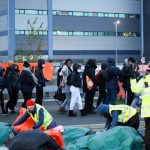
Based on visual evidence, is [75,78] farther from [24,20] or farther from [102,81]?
[24,20]

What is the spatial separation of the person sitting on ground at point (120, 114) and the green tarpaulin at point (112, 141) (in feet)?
1.75

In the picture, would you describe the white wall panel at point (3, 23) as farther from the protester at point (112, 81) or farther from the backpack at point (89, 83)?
the protester at point (112, 81)

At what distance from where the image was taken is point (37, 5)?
192ft

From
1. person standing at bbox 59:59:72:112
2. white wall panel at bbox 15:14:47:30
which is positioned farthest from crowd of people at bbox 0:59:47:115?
white wall panel at bbox 15:14:47:30

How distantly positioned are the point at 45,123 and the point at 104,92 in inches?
214

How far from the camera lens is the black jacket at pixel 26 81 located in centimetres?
1459

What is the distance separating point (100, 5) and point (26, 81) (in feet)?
159

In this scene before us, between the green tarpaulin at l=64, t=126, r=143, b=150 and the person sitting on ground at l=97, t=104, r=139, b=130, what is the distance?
0.53 m

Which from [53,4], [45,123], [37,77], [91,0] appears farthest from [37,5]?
[45,123]

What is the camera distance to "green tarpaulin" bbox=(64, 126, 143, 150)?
8781 mm

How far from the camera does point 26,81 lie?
14.6 metres

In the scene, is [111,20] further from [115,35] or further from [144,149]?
[144,149]

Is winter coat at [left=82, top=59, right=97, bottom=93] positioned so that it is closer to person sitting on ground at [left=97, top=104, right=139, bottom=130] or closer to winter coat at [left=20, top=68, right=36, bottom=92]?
winter coat at [left=20, top=68, right=36, bottom=92]

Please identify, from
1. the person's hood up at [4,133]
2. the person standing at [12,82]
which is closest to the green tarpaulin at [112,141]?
the person's hood up at [4,133]
